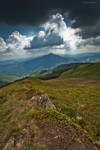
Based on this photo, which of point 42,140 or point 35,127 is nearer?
point 42,140

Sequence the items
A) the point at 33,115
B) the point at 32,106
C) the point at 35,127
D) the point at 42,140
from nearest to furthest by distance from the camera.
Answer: the point at 42,140 → the point at 35,127 → the point at 33,115 → the point at 32,106

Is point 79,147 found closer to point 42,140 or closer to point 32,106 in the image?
point 42,140

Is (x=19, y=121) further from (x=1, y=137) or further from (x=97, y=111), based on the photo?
(x=97, y=111)

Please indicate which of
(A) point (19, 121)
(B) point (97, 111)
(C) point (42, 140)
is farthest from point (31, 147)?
(B) point (97, 111)

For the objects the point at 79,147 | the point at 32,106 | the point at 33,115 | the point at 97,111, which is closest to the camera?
the point at 79,147

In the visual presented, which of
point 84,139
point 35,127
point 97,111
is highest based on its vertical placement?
point 35,127

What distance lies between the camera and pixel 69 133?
471 inches

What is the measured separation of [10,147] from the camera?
38.9ft

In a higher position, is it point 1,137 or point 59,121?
point 59,121

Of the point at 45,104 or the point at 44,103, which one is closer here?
the point at 45,104

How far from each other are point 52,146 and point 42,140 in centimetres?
128

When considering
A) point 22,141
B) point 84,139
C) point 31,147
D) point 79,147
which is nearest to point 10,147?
point 22,141

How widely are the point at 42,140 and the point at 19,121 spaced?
579cm

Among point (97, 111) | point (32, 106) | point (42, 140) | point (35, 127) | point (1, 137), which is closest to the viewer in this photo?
point (42, 140)
